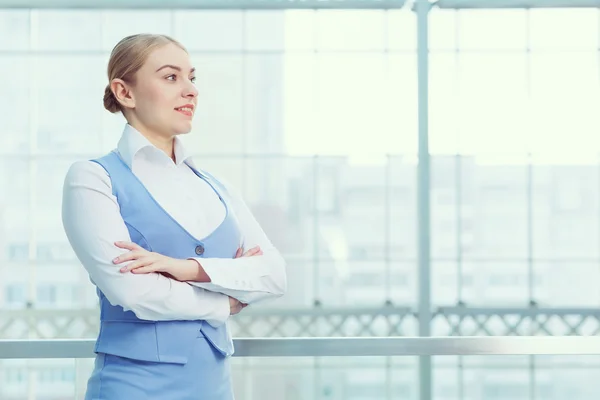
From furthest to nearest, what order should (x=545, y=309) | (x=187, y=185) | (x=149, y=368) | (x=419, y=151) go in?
(x=545, y=309)
(x=419, y=151)
(x=187, y=185)
(x=149, y=368)

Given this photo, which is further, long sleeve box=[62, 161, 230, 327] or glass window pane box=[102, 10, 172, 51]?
glass window pane box=[102, 10, 172, 51]

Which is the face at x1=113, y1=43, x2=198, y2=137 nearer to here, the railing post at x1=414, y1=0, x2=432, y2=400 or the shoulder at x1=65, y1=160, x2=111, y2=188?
the shoulder at x1=65, y1=160, x2=111, y2=188

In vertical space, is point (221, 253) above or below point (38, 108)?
below

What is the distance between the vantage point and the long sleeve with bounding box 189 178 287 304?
5.42 feet

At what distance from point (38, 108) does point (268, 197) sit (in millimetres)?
2670

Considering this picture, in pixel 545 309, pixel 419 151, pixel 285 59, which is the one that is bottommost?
pixel 545 309

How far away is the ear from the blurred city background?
7.82 meters

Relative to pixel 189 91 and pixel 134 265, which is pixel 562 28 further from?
pixel 134 265

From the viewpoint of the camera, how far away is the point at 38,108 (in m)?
9.82

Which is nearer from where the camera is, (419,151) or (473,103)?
(419,151)

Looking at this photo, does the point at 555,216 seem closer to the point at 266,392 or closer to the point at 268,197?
the point at 268,197

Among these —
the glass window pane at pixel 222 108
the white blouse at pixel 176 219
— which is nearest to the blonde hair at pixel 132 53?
the white blouse at pixel 176 219

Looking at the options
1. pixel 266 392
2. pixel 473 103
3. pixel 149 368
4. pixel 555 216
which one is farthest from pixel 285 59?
pixel 149 368

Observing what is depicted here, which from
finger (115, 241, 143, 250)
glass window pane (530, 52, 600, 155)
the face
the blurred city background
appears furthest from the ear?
glass window pane (530, 52, 600, 155)
